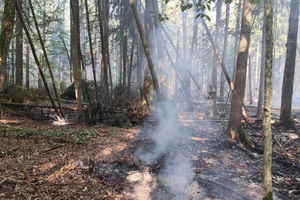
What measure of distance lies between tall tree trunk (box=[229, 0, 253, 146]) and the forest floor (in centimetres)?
52

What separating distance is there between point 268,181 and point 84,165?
3.83 metres

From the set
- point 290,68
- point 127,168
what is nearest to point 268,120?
point 127,168

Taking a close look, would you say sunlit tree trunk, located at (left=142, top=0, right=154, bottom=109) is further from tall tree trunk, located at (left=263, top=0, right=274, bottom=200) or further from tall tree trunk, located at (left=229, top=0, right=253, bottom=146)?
tall tree trunk, located at (left=263, top=0, right=274, bottom=200)

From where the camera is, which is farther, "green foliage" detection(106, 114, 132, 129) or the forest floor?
"green foliage" detection(106, 114, 132, 129)

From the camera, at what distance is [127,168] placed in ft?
16.1

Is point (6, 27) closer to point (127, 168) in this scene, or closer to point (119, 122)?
point (119, 122)

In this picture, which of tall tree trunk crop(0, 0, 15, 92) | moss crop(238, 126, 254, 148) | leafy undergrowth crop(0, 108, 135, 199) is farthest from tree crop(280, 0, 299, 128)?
tall tree trunk crop(0, 0, 15, 92)

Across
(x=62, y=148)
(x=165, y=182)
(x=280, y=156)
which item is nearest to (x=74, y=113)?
(x=62, y=148)

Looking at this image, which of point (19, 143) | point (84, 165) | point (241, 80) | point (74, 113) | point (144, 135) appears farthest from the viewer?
point (74, 113)

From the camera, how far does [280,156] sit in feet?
19.8

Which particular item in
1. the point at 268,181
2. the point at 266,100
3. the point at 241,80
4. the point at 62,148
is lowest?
the point at 62,148

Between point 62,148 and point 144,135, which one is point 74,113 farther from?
point 62,148

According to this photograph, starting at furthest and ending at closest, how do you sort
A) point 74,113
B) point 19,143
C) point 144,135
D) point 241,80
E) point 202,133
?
point 74,113
point 202,133
point 144,135
point 241,80
point 19,143

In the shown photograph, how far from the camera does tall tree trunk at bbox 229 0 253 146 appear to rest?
7148 millimetres
